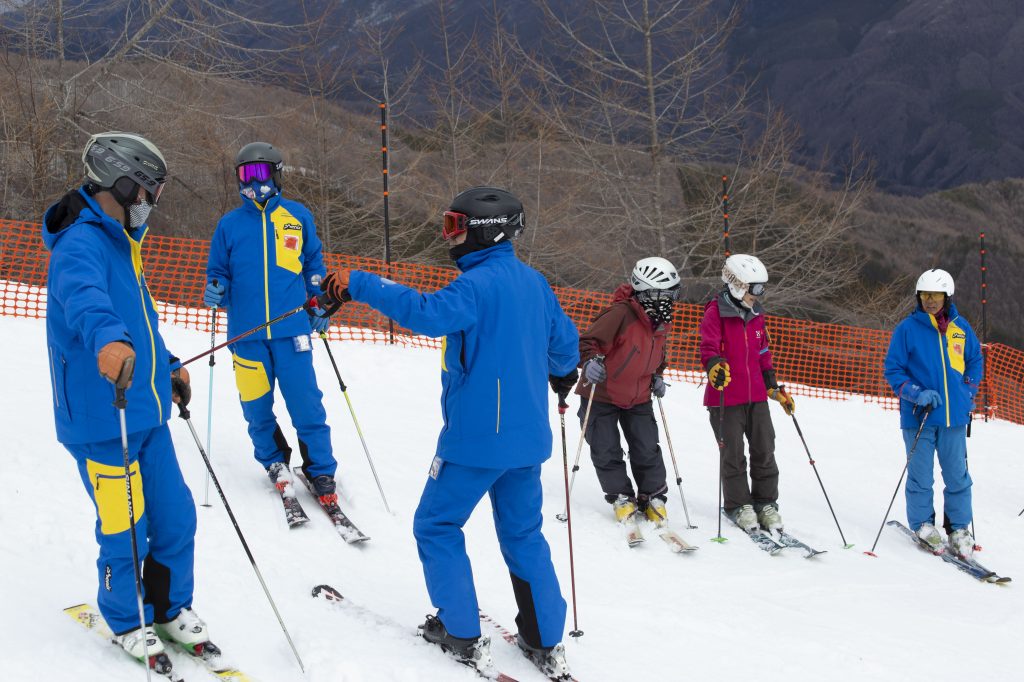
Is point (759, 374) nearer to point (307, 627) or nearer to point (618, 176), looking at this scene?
point (307, 627)

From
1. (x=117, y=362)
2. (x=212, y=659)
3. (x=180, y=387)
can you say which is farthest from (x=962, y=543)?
(x=117, y=362)

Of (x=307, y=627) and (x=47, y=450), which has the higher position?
(x=47, y=450)

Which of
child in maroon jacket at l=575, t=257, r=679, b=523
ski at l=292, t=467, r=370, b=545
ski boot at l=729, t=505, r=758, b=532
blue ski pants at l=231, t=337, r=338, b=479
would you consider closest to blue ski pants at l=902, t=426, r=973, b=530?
ski boot at l=729, t=505, r=758, b=532

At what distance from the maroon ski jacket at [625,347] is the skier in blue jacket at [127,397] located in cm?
309

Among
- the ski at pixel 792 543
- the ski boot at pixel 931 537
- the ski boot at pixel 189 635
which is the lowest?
the ski boot at pixel 931 537

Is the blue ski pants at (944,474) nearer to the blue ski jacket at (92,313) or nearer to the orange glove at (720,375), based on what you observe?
the orange glove at (720,375)

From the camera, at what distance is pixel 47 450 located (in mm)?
5312

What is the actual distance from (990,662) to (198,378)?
6227 millimetres

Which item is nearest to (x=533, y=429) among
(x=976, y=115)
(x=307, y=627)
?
(x=307, y=627)

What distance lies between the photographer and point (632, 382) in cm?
600

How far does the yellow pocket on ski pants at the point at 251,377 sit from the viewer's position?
17.1 ft

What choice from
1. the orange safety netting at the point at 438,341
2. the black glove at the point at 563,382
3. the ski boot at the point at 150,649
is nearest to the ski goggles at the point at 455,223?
the black glove at the point at 563,382

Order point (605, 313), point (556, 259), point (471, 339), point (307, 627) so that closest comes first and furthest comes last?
point (471, 339), point (307, 627), point (605, 313), point (556, 259)

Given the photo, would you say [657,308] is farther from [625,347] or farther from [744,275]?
[744,275]
